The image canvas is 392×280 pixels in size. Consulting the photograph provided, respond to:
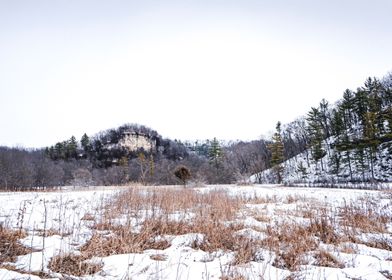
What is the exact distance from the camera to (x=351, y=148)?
5000cm

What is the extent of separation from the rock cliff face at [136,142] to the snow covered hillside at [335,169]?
167 ft

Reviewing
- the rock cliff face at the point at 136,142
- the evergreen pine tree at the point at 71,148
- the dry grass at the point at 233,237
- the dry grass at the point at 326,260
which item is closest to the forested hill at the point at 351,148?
the dry grass at the point at 233,237

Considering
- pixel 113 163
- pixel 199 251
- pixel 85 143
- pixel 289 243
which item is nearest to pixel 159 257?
pixel 199 251

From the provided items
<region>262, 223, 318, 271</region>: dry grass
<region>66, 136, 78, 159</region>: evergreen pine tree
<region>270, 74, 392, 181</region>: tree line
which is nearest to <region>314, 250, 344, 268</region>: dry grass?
<region>262, 223, 318, 271</region>: dry grass

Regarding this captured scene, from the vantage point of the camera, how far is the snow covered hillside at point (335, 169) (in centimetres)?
4362

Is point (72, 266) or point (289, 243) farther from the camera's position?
point (289, 243)

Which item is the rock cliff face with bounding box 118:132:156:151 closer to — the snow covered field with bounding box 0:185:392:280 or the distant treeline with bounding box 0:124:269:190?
the distant treeline with bounding box 0:124:269:190

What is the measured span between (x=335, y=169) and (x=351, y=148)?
16.4ft

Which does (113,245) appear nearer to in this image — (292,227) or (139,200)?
(292,227)

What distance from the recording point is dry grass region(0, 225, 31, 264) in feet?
11.3

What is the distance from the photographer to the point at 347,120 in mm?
67312

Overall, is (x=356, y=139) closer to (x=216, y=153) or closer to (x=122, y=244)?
(x=216, y=153)

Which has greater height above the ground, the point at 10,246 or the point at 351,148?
the point at 351,148

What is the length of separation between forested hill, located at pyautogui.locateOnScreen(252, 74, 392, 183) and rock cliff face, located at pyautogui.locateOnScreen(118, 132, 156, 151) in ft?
168
